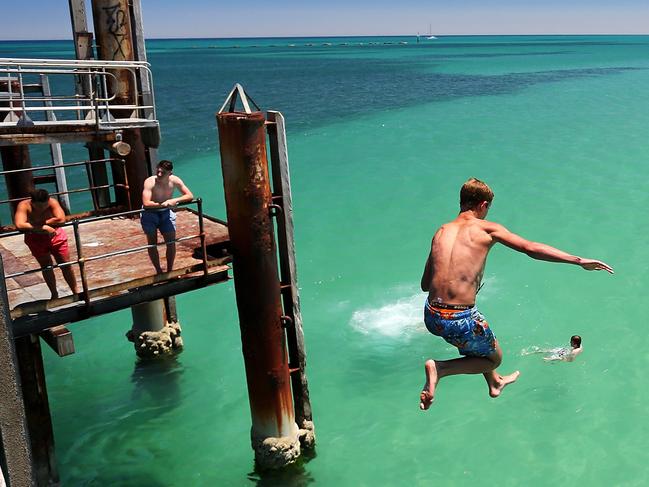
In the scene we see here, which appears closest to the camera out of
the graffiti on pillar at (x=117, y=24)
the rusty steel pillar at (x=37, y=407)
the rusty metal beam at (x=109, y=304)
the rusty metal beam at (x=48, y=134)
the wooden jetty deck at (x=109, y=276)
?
the rusty metal beam at (x=109, y=304)

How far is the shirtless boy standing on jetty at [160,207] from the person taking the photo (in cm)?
838

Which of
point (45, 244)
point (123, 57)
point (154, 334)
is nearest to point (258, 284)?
point (45, 244)

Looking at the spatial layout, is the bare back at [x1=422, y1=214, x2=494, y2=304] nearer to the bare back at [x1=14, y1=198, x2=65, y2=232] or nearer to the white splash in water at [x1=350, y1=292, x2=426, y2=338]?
the bare back at [x1=14, y1=198, x2=65, y2=232]

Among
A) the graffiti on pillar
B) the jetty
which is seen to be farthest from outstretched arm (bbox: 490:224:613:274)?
the graffiti on pillar

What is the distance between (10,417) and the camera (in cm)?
532

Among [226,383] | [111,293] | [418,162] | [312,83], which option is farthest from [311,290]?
[312,83]

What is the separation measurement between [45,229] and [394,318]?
8956 millimetres

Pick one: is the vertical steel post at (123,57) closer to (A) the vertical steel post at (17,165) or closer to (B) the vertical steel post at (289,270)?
(A) the vertical steel post at (17,165)

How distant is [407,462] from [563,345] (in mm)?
4750

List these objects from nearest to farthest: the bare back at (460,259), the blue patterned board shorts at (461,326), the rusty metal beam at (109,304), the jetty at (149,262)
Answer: the bare back at (460,259) → the blue patterned board shorts at (461,326) → the rusty metal beam at (109,304) → the jetty at (149,262)

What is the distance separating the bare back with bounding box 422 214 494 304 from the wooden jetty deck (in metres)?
3.07

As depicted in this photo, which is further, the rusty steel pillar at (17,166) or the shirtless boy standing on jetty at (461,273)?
the rusty steel pillar at (17,166)

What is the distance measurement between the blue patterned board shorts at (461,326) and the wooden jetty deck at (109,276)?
3.05 meters

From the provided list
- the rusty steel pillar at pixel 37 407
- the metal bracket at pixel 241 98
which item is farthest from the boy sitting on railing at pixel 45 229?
the metal bracket at pixel 241 98
